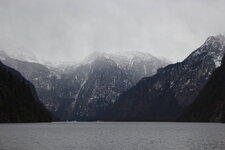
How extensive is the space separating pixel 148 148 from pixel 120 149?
20.7ft

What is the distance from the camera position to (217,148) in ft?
300

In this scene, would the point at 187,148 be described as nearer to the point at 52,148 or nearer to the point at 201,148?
the point at 201,148

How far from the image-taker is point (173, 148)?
93.9 metres

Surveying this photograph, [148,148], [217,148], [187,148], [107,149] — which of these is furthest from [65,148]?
[217,148]

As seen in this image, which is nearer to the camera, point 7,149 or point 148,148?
point 7,149

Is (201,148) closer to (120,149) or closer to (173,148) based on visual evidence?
(173,148)

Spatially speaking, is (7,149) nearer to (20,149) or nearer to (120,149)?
(20,149)

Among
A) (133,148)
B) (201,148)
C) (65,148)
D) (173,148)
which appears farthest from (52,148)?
(201,148)

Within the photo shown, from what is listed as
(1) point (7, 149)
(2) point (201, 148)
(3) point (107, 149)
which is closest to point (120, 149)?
(3) point (107, 149)

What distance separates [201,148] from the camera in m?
92.8

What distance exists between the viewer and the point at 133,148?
309ft

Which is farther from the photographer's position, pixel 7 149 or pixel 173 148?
pixel 173 148

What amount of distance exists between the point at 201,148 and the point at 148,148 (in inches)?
440

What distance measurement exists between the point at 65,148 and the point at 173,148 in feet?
75.5
